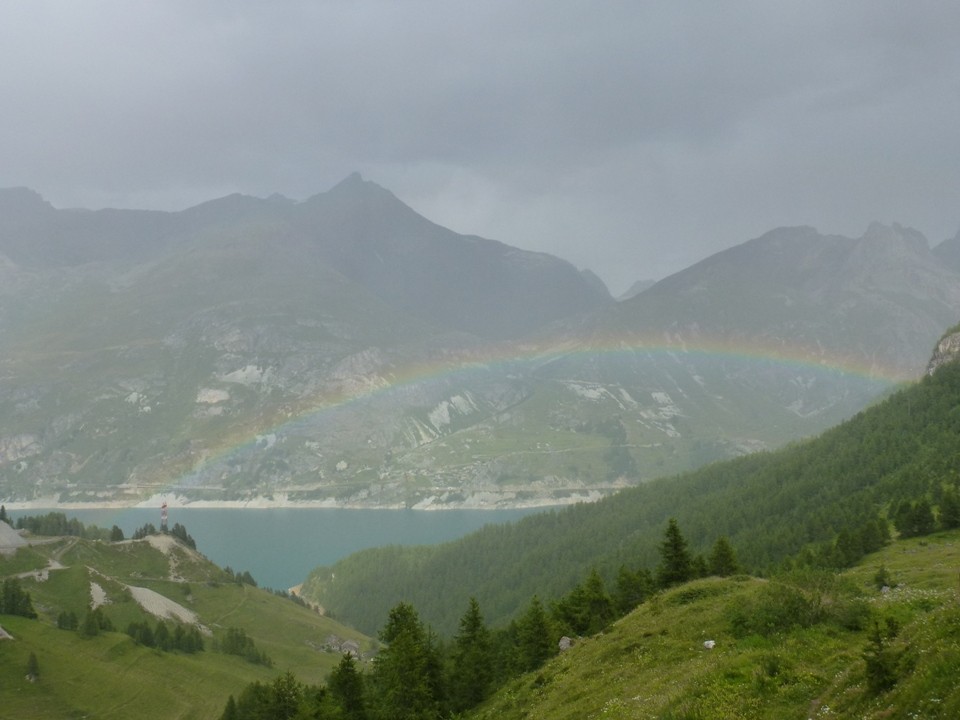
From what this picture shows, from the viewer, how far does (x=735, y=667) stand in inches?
994

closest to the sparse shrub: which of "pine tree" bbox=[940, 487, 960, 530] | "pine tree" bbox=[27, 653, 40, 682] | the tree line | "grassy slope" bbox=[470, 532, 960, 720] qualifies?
"grassy slope" bbox=[470, 532, 960, 720]

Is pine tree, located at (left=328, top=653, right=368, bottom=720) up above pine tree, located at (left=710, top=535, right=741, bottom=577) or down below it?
below

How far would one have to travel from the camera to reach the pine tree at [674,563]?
61469 mm

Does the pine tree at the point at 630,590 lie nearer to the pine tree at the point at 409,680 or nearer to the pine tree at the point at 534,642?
the pine tree at the point at 534,642

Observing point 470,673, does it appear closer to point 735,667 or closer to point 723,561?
point 723,561

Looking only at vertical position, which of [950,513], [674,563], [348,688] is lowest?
[950,513]

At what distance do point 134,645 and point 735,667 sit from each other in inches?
4911

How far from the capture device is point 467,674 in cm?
5644

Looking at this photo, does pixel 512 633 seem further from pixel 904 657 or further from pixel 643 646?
pixel 904 657

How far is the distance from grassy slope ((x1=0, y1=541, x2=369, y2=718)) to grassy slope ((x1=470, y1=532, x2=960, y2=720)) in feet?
263

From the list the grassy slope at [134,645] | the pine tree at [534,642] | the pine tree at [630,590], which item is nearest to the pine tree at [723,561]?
the pine tree at [630,590]

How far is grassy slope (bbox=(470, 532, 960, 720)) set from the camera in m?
15.7

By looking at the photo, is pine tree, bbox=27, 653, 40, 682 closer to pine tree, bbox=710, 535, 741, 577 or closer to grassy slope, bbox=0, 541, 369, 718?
grassy slope, bbox=0, 541, 369, 718

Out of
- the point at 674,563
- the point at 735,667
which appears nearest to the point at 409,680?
the point at 674,563
